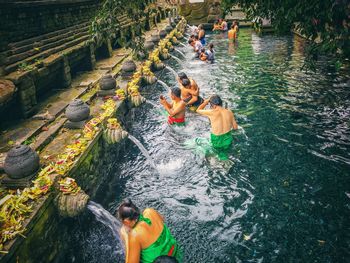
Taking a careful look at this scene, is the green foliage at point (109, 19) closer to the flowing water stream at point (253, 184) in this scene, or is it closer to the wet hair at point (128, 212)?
the wet hair at point (128, 212)

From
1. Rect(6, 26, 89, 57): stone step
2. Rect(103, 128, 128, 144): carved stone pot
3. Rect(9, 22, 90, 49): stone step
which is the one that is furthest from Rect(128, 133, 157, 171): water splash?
Rect(9, 22, 90, 49): stone step

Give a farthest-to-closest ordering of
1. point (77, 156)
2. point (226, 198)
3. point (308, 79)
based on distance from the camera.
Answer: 1. point (308, 79)
2. point (226, 198)
3. point (77, 156)

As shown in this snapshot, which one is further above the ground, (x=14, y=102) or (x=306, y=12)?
(x=306, y=12)

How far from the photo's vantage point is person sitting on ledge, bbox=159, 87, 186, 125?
9.23 metres

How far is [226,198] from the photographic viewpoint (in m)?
6.83

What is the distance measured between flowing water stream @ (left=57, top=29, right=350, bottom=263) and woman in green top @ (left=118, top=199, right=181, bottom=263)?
1457 mm

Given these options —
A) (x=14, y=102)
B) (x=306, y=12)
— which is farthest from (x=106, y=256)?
(x=306, y=12)

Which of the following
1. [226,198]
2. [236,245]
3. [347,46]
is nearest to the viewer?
[347,46]

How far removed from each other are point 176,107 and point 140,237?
588cm

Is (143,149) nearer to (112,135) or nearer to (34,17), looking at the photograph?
(112,135)

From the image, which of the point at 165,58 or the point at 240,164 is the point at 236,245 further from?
the point at 165,58

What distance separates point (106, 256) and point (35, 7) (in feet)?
30.4

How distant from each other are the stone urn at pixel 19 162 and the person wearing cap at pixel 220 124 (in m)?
4.80

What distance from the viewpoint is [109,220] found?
593cm
